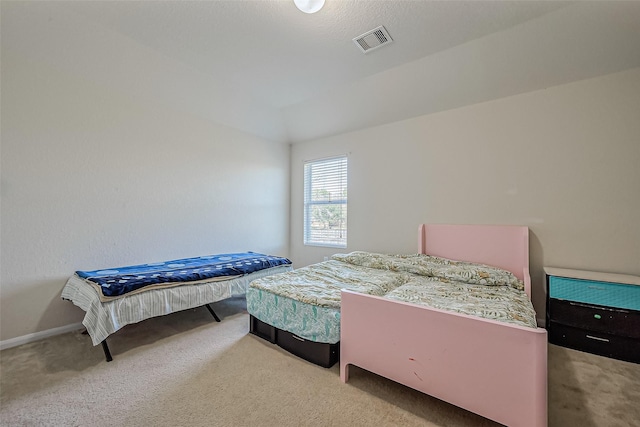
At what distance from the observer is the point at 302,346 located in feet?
6.30

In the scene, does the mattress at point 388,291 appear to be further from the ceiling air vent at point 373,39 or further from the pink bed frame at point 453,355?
the ceiling air vent at point 373,39

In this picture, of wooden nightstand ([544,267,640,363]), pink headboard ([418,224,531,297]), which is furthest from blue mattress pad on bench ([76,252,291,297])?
wooden nightstand ([544,267,640,363])

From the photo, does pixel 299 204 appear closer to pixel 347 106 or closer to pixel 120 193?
pixel 347 106

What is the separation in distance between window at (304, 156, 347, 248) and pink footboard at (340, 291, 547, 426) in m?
2.28

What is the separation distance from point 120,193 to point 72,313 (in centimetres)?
122

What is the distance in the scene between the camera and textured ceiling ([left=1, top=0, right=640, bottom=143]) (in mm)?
1916

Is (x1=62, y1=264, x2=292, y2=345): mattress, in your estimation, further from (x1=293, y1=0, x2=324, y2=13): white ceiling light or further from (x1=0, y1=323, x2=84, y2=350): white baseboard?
(x1=293, y1=0, x2=324, y2=13): white ceiling light

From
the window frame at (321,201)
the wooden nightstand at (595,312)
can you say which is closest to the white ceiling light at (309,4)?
the window frame at (321,201)

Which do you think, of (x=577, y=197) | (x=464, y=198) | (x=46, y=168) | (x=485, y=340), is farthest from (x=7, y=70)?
(x=577, y=197)

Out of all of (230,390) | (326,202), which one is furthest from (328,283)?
(326,202)

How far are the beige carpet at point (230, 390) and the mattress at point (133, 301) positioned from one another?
265mm

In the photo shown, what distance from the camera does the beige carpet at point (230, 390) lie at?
4.42ft

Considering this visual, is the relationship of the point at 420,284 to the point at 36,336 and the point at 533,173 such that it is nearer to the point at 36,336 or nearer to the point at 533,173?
the point at 533,173

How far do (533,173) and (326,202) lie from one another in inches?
102
